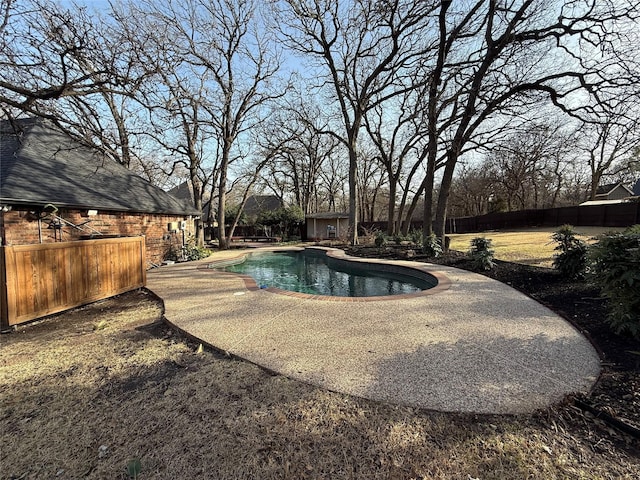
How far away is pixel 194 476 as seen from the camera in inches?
59.3

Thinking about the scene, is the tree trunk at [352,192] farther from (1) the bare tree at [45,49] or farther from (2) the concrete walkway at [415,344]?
(1) the bare tree at [45,49]

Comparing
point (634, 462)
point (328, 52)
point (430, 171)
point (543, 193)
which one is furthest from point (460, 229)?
point (634, 462)

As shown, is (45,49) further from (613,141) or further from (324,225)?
(613,141)

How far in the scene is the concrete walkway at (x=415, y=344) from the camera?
2238 millimetres

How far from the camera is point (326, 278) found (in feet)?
29.2

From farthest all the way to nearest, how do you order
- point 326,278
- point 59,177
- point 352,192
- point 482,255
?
point 352,192, point 326,278, point 59,177, point 482,255

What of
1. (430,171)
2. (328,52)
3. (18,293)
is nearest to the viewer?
(18,293)

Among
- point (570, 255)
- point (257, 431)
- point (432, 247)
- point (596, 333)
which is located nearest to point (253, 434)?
point (257, 431)

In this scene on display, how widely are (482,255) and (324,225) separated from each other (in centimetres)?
1546

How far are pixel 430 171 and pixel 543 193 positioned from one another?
25933mm

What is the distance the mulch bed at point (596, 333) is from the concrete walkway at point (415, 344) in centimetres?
13

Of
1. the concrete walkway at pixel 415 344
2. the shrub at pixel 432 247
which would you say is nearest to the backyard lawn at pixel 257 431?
the concrete walkway at pixel 415 344

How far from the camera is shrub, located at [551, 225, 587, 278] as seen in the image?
213 inches

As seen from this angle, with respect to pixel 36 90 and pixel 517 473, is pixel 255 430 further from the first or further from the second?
pixel 36 90
